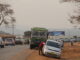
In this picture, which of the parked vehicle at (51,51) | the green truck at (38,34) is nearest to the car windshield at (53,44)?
the parked vehicle at (51,51)

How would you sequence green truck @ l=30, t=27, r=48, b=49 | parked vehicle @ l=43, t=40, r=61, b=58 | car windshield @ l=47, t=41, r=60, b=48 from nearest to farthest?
parked vehicle @ l=43, t=40, r=61, b=58 → car windshield @ l=47, t=41, r=60, b=48 → green truck @ l=30, t=27, r=48, b=49

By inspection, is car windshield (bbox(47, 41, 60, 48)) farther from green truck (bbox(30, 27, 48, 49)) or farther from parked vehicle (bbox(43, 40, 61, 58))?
green truck (bbox(30, 27, 48, 49))

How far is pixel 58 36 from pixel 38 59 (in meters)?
44.7

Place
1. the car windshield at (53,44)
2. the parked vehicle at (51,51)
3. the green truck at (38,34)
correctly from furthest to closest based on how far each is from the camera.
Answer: the green truck at (38,34)
the car windshield at (53,44)
the parked vehicle at (51,51)

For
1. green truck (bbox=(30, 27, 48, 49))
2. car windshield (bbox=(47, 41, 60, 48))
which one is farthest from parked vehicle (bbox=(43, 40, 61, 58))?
green truck (bbox=(30, 27, 48, 49))

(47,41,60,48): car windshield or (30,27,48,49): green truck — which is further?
(30,27,48,49): green truck

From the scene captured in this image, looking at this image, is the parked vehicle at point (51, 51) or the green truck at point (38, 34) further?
the green truck at point (38, 34)

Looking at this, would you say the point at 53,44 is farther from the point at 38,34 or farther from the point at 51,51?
the point at 38,34

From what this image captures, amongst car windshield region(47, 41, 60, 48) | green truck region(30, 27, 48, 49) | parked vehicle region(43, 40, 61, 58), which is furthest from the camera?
green truck region(30, 27, 48, 49)

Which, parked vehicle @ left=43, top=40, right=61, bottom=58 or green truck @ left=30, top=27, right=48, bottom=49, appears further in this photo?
green truck @ left=30, top=27, right=48, bottom=49

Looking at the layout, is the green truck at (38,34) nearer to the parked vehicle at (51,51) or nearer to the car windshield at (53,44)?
the car windshield at (53,44)

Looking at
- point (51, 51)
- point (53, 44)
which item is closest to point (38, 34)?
point (53, 44)

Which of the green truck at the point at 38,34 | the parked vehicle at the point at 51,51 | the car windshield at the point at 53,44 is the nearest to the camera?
the parked vehicle at the point at 51,51

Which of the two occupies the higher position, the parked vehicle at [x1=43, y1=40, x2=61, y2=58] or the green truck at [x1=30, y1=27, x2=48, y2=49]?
the green truck at [x1=30, y1=27, x2=48, y2=49]
